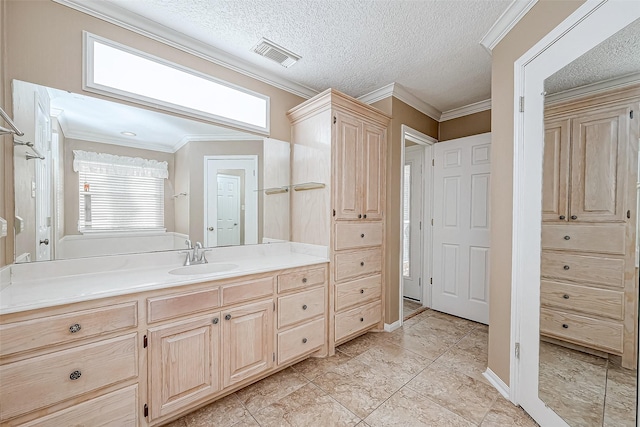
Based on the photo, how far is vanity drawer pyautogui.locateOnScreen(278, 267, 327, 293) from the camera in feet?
6.44

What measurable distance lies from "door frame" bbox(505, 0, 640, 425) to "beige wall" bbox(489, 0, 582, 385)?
0.07 meters

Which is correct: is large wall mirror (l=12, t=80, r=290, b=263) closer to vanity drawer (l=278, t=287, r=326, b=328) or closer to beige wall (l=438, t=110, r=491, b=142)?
vanity drawer (l=278, t=287, r=326, b=328)

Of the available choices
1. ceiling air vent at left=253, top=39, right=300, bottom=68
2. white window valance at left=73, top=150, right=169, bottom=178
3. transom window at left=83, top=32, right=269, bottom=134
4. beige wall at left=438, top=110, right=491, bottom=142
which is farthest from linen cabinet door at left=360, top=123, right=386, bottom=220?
white window valance at left=73, top=150, right=169, bottom=178

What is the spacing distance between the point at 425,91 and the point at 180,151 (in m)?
2.57

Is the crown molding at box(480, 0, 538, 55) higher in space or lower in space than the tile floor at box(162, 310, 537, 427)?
higher

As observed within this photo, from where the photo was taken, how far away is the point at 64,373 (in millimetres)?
1177

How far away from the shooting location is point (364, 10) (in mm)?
1733

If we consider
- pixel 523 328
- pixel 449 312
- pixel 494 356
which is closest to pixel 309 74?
pixel 523 328

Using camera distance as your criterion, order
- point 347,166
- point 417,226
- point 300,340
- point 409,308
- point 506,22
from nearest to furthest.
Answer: point 506,22 → point 300,340 → point 347,166 → point 409,308 → point 417,226

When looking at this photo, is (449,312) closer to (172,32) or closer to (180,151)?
(180,151)

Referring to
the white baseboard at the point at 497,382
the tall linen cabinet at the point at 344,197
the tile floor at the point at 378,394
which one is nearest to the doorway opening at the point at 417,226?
the tall linen cabinet at the point at 344,197

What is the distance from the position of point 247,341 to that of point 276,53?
7.32ft

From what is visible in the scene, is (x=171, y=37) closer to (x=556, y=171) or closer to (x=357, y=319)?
(x=556, y=171)

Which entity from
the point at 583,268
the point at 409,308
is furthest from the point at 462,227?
the point at 583,268
